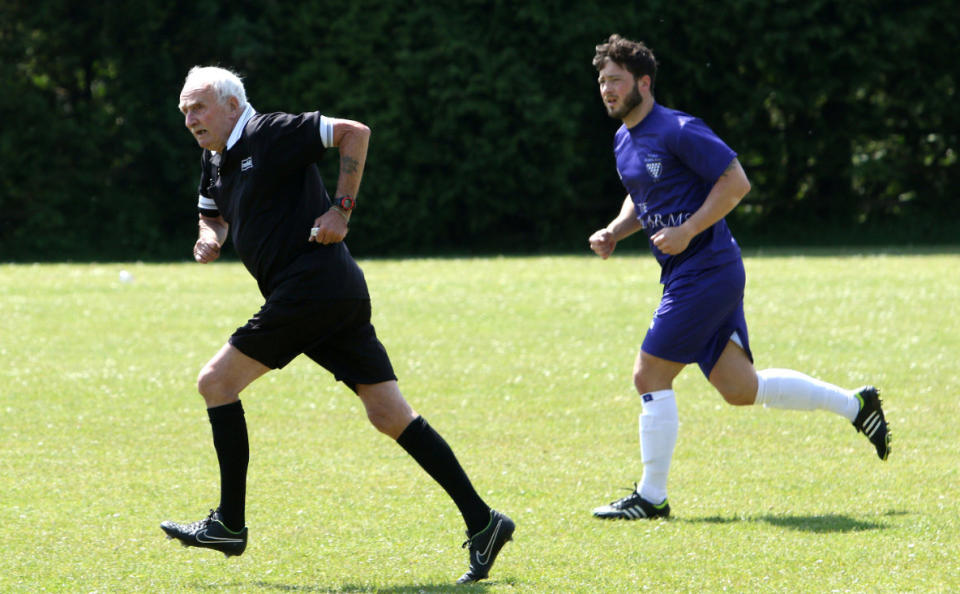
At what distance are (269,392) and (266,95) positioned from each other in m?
14.9

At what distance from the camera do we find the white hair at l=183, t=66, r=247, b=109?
199 inches

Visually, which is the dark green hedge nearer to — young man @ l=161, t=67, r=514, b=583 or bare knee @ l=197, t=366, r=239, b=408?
young man @ l=161, t=67, r=514, b=583

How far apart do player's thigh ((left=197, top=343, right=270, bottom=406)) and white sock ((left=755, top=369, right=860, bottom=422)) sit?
259cm

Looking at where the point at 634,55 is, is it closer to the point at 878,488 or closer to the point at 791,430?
the point at 878,488

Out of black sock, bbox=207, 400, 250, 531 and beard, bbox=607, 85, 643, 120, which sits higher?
beard, bbox=607, 85, 643, 120

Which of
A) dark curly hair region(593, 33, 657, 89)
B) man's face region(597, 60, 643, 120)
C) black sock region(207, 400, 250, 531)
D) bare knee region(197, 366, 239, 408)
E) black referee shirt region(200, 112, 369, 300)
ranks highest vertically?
dark curly hair region(593, 33, 657, 89)

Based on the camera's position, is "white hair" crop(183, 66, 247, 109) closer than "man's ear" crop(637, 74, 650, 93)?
Yes

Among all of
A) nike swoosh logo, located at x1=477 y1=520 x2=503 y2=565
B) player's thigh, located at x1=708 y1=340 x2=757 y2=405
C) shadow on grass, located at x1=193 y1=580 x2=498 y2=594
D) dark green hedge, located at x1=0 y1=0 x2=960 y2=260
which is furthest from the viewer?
dark green hedge, located at x1=0 y1=0 x2=960 y2=260

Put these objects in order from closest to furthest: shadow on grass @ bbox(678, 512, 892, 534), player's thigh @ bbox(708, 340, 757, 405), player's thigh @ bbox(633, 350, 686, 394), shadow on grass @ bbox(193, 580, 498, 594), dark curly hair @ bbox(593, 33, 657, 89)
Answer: shadow on grass @ bbox(193, 580, 498, 594), shadow on grass @ bbox(678, 512, 892, 534), dark curly hair @ bbox(593, 33, 657, 89), player's thigh @ bbox(633, 350, 686, 394), player's thigh @ bbox(708, 340, 757, 405)

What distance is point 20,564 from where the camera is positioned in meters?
5.14

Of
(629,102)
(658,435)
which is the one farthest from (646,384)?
(629,102)

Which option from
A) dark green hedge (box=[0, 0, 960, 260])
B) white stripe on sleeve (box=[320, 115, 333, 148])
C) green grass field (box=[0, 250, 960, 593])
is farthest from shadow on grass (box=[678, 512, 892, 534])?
dark green hedge (box=[0, 0, 960, 260])

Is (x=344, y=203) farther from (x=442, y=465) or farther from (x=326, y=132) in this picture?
(x=442, y=465)

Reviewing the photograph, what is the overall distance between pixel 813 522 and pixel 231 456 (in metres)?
2.55
